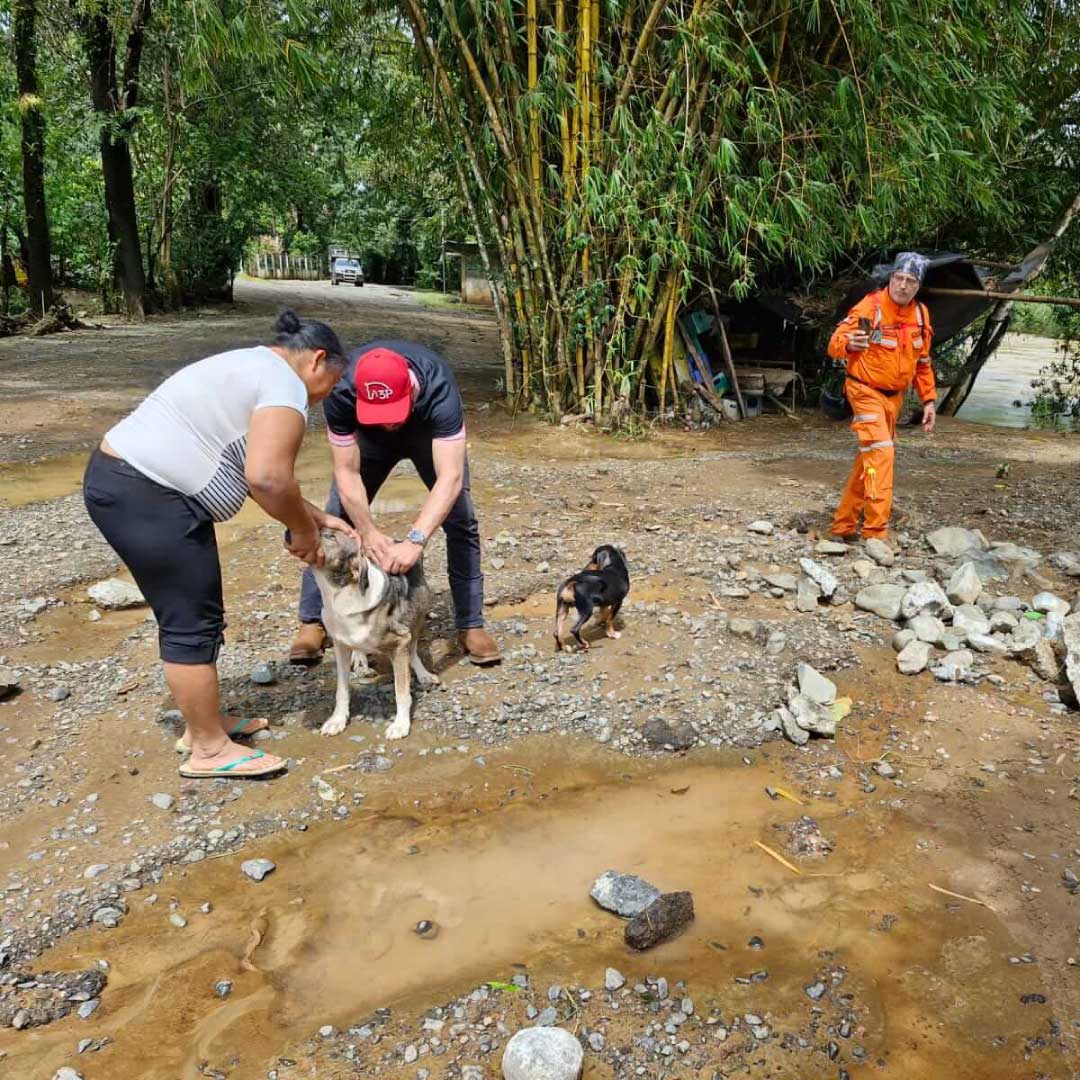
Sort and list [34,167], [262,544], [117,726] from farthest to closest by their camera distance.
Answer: [34,167] < [262,544] < [117,726]

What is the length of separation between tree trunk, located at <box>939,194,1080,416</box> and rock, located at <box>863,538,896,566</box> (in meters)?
5.70

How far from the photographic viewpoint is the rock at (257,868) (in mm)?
2574

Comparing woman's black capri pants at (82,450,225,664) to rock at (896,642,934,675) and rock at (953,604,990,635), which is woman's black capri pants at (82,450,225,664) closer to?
rock at (896,642,934,675)

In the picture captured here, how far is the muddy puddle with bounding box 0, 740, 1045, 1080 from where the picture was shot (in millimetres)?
2094

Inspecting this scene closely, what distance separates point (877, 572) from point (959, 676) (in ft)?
3.70

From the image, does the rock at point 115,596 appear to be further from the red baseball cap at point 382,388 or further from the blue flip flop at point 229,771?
the red baseball cap at point 382,388

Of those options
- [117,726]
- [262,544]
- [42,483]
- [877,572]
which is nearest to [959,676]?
[877,572]

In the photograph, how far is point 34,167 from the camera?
1466 centimetres

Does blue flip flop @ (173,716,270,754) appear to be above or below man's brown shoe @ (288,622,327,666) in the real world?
below

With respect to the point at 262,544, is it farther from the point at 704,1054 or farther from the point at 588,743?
the point at 704,1054

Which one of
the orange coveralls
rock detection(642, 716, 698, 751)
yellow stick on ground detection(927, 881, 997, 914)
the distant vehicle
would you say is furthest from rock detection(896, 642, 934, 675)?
the distant vehicle

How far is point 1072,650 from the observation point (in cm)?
366

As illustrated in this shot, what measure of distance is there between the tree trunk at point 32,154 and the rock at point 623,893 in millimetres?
15470

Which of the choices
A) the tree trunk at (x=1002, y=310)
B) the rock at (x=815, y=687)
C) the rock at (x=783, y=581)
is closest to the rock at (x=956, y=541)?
the rock at (x=783, y=581)
